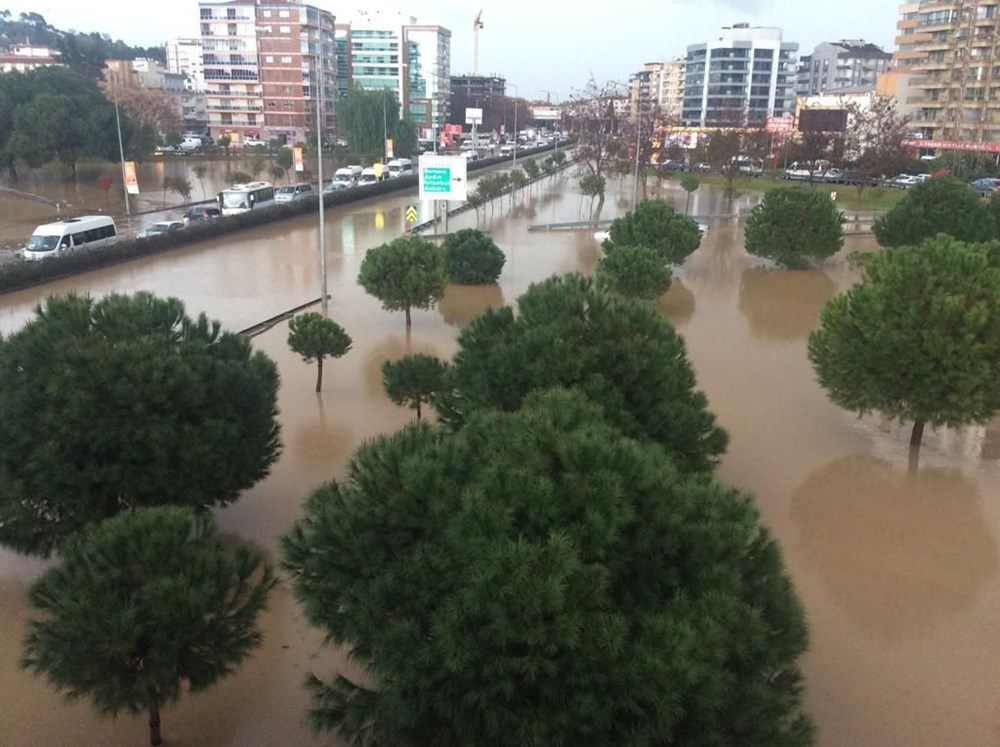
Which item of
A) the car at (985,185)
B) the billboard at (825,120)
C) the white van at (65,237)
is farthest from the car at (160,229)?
the billboard at (825,120)

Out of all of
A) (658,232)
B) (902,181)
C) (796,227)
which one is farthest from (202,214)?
(902,181)

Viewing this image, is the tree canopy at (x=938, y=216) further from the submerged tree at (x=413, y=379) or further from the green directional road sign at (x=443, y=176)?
the submerged tree at (x=413, y=379)

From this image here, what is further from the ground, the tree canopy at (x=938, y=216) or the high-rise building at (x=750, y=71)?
the high-rise building at (x=750, y=71)

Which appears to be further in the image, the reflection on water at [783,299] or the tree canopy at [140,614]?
the reflection on water at [783,299]

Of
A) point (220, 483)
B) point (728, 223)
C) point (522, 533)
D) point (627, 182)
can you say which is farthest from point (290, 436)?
point (627, 182)

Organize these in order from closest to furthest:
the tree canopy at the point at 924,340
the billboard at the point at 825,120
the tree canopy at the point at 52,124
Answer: the tree canopy at the point at 924,340 → the tree canopy at the point at 52,124 → the billboard at the point at 825,120

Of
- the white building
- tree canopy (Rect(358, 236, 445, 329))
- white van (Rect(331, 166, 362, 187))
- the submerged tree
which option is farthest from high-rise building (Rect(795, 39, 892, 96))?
the submerged tree
